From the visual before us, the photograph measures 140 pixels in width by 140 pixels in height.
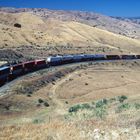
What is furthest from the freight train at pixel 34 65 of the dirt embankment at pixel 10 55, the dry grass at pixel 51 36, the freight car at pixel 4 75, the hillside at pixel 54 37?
the dry grass at pixel 51 36

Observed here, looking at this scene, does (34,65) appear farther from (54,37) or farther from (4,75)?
(54,37)

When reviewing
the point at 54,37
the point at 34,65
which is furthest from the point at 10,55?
the point at 54,37

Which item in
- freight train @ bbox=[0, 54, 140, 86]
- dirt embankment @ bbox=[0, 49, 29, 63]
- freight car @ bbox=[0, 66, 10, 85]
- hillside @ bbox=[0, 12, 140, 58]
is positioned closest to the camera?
freight car @ bbox=[0, 66, 10, 85]

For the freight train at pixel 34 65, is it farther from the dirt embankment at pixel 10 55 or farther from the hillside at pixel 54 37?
the hillside at pixel 54 37

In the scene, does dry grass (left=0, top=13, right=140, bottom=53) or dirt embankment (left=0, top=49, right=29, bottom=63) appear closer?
dirt embankment (left=0, top=49, right=29, bottom=63)

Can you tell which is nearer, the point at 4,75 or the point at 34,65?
the point at 4,75

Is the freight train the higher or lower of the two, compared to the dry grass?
lower

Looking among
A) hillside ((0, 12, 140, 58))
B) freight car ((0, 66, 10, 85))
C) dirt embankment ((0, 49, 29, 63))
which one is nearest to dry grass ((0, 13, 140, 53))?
hillside ((0, 12, 140, 58))

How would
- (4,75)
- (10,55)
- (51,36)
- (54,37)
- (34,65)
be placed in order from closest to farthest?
1. (4,75)
2. (34,65)
3. (10,55)
4. (54,37)
5. (51,36)

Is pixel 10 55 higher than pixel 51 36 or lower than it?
lower

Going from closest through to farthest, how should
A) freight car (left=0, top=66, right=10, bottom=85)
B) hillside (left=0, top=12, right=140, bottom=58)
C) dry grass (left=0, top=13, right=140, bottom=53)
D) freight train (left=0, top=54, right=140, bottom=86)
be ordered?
freight car (left=0, top=66, right=10, bottom=85), freight train (left=0, top=54, right=140, bottom=86), hillside (left=0, top=12, right=140, bottom=58), dry grass (left=0, top=13, right=140, bottom=53)

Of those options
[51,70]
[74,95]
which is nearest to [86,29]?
[51,70]

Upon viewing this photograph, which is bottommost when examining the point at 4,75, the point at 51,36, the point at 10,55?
the point at 4,75

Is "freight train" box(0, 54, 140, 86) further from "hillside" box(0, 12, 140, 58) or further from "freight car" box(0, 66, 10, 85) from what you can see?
"hillside" box(0, 12, 140, 58)
